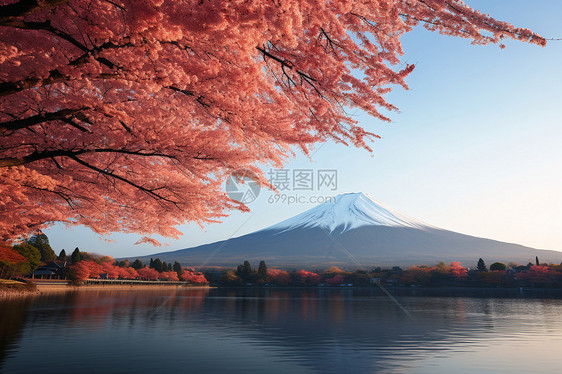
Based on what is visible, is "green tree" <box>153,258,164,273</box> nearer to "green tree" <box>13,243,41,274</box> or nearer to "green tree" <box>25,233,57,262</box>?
"green tree" <box>25,233,57,262</box>

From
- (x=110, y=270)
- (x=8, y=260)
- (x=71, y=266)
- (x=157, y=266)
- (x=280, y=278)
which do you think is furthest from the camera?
(x=280, y=278)

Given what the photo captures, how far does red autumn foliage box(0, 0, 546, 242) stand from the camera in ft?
14.1

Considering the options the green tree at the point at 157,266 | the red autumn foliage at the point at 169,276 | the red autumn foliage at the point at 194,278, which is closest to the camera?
the red autumn foliage at the point at 169,276

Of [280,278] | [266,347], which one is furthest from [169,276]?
[266,347]

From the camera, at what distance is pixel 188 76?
5562 millimetres

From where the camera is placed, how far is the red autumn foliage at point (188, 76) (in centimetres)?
431

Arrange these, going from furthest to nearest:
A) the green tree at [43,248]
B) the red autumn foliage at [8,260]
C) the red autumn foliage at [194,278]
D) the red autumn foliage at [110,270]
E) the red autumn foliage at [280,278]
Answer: the red autumn foliage at [280,278], the red autumn foliage at [194,278], the red autumn foliage at [110,270], the green tree at [43,248], the red autumn foliage at [8,260]

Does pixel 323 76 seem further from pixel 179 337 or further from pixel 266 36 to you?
pixel 179 337

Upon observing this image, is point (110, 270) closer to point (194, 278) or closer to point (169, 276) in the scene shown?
point (169, 276)

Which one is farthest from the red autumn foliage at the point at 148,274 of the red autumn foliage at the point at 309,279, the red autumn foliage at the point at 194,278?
the red autumn foliage at the point at 309,279

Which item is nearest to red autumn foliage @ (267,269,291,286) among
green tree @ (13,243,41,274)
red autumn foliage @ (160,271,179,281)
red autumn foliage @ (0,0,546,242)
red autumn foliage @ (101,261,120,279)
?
red autumn foliage @ (160,271,179,281)

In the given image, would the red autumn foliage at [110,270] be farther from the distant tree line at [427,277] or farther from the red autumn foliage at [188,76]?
the red autumn foliage at [188,76]

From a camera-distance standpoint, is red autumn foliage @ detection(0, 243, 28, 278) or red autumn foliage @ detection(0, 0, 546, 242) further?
red autumn foliage @ detection(0, 243, 28, 278)

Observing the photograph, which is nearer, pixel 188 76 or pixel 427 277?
pixel 188 76
